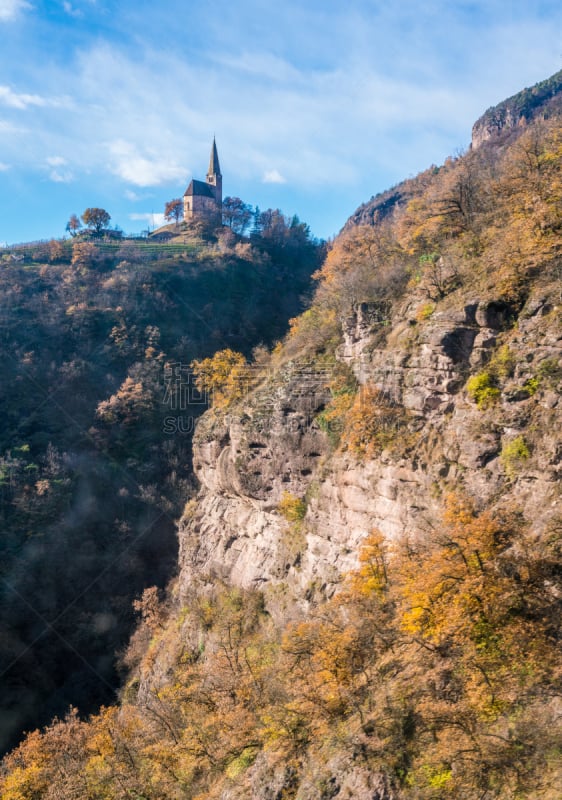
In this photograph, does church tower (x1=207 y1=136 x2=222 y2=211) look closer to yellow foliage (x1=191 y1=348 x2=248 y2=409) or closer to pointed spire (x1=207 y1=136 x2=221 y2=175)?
pointed spire (x1=207 y1=136 x2=221 y2=175)

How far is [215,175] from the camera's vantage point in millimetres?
107312

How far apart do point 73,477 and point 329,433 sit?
40.8 meters

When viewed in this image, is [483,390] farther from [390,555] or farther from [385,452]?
[390,555]

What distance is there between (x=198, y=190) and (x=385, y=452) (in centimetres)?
9563

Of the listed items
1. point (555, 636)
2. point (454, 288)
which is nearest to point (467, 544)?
point (555, 636)

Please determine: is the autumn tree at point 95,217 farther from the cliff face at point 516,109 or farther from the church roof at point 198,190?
the cliff face at point 516,109

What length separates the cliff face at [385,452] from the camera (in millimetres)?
18000

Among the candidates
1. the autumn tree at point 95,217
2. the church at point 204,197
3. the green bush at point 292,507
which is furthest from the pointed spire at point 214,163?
the green bush at point 292,507

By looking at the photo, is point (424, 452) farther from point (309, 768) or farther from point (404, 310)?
point (309, 768)

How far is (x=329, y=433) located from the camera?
27.0m

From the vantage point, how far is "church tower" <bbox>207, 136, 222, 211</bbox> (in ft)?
352

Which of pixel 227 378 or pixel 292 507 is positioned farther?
pixel 227 378

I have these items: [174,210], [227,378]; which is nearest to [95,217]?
[174,210]

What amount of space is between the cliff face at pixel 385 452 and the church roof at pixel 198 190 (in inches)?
3152
